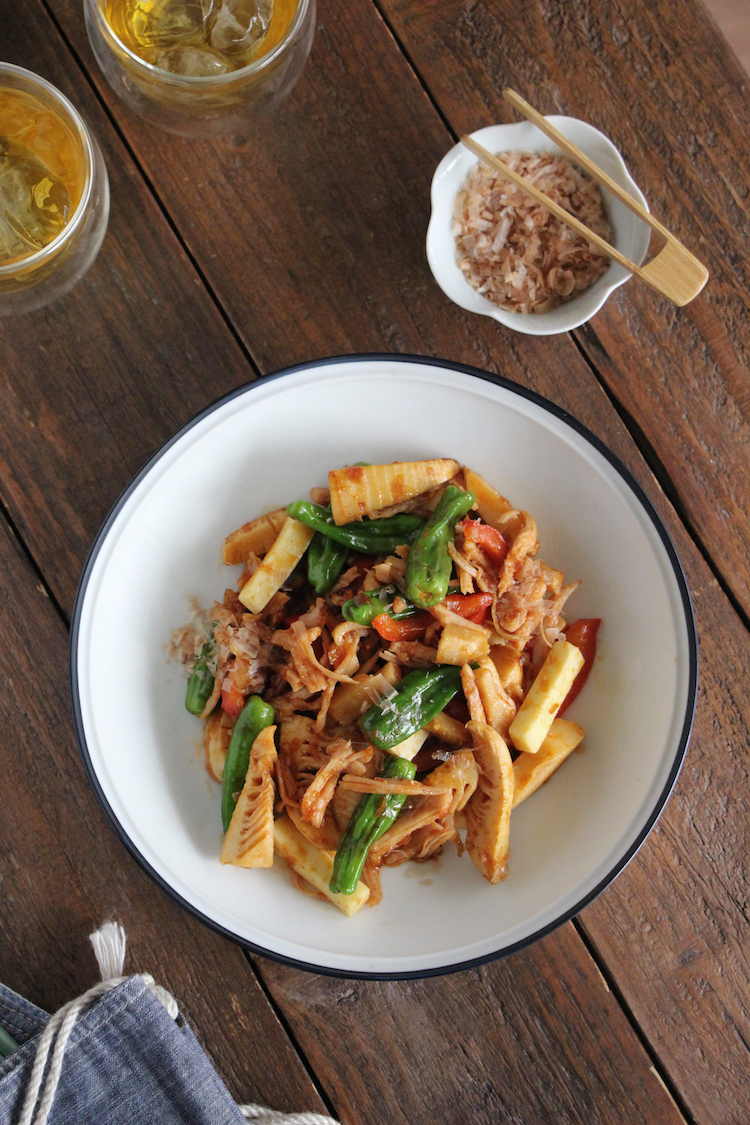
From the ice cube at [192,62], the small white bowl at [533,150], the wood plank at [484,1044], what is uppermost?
the ice cube at [192,62]

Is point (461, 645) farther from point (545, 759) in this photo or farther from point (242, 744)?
point (242, 744)

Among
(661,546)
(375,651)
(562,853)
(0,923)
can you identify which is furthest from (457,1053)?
(661,546)

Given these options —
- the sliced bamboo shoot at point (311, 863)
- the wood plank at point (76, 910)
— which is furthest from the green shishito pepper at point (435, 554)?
the wood plank at point (76, 910)

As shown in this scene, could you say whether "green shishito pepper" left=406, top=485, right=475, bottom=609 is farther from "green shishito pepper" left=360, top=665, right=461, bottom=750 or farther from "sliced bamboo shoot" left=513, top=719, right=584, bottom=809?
"sliced bamboo shoot" left=513, top=719, right=584, bottom=809

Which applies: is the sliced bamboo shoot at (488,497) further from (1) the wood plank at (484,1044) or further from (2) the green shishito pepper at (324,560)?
(1) the wood plank at (484,1044)

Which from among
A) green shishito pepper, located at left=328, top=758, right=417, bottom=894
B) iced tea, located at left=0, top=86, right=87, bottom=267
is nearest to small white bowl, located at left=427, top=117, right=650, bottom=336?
iced tea, located at left=0, top=86, right=87, bottom=267

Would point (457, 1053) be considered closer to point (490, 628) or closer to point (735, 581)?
point (490, 628)
